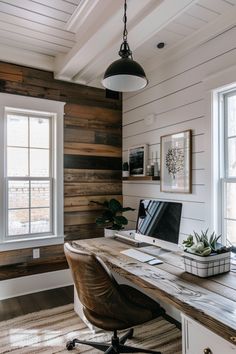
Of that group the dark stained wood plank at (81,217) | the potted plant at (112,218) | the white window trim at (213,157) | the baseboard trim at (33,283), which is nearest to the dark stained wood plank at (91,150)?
the potted plant at (112,218)

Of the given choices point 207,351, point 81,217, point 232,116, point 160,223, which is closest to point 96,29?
point 232,116

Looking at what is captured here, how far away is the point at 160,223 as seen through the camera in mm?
2131

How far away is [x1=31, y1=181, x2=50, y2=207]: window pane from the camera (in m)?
3.24

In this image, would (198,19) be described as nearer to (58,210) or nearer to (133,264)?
(133,264)

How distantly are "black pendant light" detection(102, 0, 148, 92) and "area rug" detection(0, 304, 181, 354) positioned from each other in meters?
2.05

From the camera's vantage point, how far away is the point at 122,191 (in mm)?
3785

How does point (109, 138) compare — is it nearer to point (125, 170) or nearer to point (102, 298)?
point (125, 170)

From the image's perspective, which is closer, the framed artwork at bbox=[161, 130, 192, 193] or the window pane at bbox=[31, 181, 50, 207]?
the framed artwork at bbox=[161, 130, 192, 193]

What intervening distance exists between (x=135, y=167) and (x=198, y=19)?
5.67 ft

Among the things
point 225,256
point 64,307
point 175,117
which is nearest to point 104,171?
point 175,117

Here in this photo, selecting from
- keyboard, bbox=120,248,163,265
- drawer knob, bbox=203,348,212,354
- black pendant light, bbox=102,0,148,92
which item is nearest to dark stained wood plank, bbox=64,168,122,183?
keyboard, bbox=120,248,163,265

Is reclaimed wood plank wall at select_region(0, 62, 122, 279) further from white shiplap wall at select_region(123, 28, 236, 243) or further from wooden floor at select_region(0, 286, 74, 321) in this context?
white shiplap wall at select_region(123, 28, 236, 243)

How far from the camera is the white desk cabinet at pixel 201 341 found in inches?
44.8

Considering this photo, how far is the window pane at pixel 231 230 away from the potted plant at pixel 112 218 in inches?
50.5
